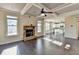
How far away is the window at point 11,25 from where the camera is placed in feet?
20.6

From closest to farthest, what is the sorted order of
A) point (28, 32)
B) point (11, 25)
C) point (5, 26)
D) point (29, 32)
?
point (5, 26) < point (11, 25) < point (28, 32) < point (29, 32)

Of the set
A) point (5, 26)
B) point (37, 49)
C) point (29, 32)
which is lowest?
point (37, 49)

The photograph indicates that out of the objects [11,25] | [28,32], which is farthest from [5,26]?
[28,32]

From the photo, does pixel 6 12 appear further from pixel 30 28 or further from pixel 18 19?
pixel 30 28

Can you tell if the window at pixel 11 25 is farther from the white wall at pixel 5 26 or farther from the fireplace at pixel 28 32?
the fireplace at pixel 28 32

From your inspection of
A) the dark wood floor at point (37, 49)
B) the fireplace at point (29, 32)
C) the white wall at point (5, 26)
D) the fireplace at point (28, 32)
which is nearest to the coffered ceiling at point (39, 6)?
the white wall at point (5, 26)

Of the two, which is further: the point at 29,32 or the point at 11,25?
the point at 29,32

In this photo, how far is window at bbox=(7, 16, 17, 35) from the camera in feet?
20.6

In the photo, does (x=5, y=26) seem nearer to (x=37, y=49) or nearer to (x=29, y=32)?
(x=29, y=32)

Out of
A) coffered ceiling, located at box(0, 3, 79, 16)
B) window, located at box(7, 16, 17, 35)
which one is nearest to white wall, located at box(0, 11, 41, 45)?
window, located at box(7, 16, 17, 35)

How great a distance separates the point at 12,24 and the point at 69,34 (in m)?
5.56

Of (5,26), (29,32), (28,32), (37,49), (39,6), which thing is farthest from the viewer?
(29,32)

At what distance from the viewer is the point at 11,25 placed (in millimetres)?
6516
